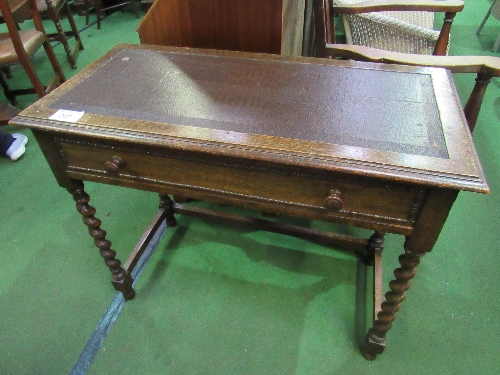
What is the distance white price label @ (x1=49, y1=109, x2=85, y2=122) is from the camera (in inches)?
33.3

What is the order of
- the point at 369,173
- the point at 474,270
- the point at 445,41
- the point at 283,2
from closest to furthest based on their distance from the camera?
1. the point at 369,173
2. the point at 283,2
3. the point at 474,270
4. the point at 445,41

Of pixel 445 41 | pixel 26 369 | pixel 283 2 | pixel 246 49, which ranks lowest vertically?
pixel 26 369

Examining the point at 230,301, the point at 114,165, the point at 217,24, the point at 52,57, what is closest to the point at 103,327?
the point at 230,301

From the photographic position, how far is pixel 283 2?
1157 millimetres

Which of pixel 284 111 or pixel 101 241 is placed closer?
pixel 284 111

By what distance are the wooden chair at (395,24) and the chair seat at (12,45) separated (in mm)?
1907

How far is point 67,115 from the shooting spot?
0.86 meters

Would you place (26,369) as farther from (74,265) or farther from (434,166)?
(434,166)

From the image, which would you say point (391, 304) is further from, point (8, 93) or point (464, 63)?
point (8, 93)

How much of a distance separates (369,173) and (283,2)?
777 millimetres

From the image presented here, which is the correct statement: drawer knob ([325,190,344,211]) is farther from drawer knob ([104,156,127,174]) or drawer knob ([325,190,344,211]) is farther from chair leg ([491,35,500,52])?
chair leg ([491,35,500,52])

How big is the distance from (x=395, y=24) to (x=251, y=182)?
168 centimetres

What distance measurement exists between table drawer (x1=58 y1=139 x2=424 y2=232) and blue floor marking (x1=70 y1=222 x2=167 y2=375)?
25.2 inches

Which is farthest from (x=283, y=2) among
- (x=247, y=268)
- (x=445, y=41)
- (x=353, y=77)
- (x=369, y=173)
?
A: (x=247, y=268)
